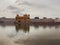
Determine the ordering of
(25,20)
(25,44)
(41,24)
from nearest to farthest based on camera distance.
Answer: (25,44) → (25,20) → (41,24)

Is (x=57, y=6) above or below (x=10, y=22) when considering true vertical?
above

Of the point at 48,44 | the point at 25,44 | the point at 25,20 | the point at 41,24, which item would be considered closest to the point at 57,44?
the point at 48,44

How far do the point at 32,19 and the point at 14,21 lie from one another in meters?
1.08

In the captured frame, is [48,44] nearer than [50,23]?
Yes

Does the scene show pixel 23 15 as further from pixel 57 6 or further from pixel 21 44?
pixel 21 44

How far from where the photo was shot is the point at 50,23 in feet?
34.2

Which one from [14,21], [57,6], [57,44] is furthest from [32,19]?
[57,44]

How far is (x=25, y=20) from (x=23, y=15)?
0.38 meters

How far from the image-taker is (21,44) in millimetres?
3871

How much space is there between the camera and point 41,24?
10.3 meters

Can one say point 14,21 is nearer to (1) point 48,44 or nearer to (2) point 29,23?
(2) point 29,23

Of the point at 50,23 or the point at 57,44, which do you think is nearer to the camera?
the point at 57,44

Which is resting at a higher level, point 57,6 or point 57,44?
point 57,6

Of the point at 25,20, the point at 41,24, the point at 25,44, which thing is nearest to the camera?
the point at 25,44
